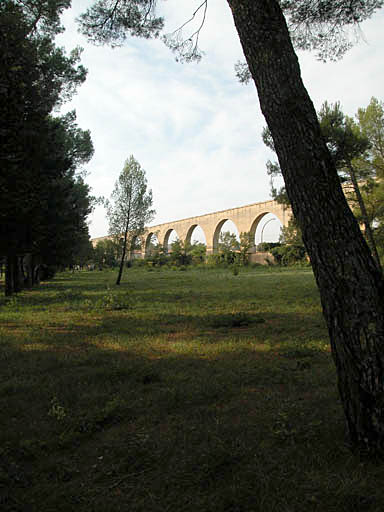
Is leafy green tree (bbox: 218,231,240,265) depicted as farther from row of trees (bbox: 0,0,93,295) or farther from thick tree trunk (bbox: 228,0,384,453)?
thick tree trunk (bbox: 228,0,384,453)

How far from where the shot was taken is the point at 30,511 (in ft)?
5.41

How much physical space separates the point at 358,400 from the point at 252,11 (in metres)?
2.62

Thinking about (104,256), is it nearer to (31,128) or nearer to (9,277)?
(9,277)

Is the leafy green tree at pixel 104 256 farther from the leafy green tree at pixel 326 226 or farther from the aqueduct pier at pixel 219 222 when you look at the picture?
the leafy green tree at pixel 326 226

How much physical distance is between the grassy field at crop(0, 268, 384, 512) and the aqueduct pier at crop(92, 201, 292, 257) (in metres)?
25.1

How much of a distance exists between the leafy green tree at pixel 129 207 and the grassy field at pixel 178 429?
42.2 feet

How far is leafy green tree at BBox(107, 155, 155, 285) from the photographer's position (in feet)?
57.8

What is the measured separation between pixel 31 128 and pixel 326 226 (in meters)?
8.87

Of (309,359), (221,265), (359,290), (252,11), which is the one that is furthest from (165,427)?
(221,265)

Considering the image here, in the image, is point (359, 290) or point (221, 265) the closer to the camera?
point (359, 290)

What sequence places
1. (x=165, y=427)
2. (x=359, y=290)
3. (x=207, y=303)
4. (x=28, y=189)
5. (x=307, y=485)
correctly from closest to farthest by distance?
(x=307, y=485)
(x=359, y=290)
(x=165, y=427)
(x=28, y=189)
(x=207, y=303)

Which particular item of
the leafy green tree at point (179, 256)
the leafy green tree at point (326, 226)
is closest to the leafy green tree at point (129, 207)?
the leafy green tree at point (326, 226)

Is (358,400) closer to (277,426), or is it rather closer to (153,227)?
(277,426)

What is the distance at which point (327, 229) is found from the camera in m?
2.04
